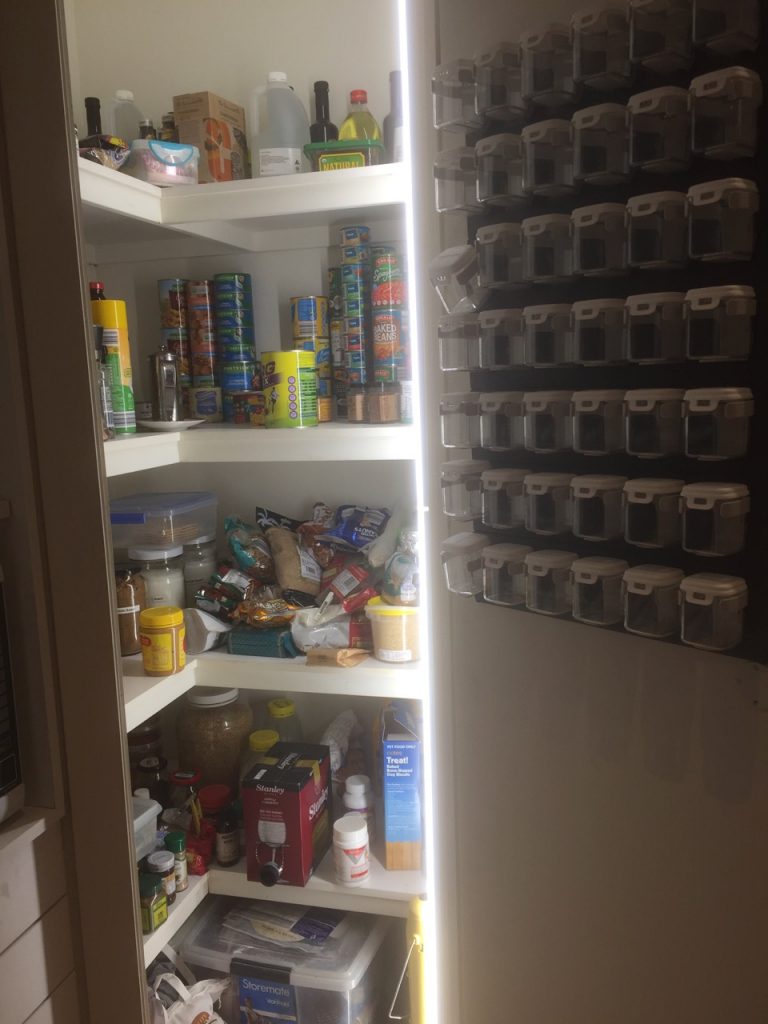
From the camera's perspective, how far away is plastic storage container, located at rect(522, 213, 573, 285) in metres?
0.84

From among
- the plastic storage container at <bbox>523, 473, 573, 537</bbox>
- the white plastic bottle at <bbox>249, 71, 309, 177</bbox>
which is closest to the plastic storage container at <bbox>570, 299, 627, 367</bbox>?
the plastic storage container at <bbox>523, 473, 573, 537</bbox>

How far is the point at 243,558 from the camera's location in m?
1.60

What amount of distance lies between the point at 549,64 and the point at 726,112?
0.20 meters

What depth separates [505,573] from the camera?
3.02 feet

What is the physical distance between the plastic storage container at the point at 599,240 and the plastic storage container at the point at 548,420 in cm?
13

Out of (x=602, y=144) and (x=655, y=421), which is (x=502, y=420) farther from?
(x=602, y=144)

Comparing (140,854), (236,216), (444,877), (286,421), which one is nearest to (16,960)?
(140,854)

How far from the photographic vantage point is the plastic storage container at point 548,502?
2.80 ft

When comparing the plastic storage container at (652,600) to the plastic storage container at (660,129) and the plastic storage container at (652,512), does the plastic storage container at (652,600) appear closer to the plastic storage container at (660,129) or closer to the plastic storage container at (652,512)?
the plastic storage container at (652,512)

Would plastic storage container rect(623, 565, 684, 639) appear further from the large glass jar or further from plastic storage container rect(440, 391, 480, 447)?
the large glass jar

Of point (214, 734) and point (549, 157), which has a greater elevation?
point (549, 157)

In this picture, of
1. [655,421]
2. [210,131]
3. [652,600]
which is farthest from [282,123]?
[652,600]

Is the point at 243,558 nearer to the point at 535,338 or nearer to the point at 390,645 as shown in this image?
the point at 390,645

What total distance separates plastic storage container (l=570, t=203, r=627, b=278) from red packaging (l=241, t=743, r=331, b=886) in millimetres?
985
